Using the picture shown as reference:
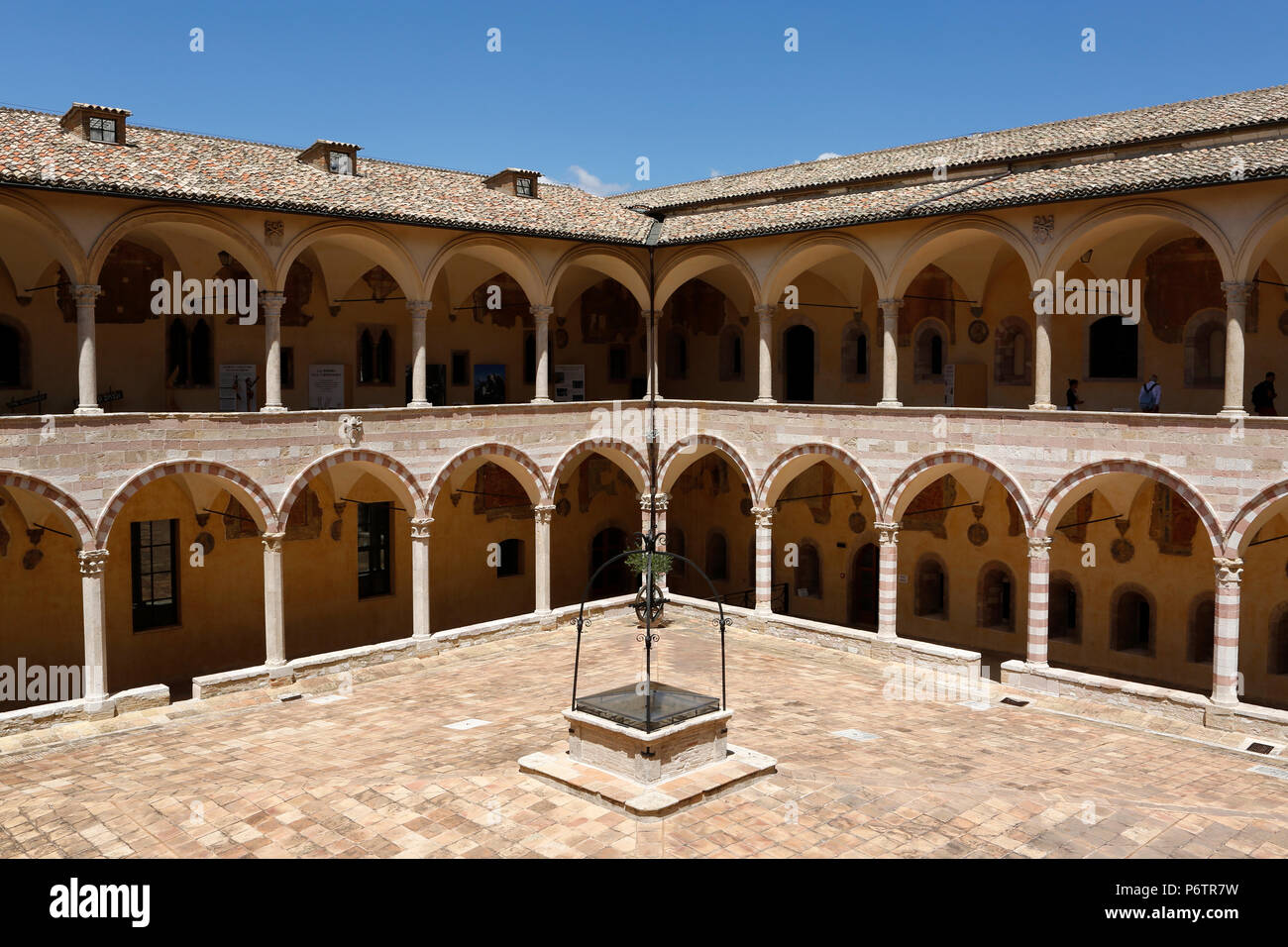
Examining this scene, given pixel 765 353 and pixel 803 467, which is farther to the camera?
pixel 765 353

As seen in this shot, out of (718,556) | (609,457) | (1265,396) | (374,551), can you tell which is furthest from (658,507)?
(1265,396)

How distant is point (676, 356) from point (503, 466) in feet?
26.3

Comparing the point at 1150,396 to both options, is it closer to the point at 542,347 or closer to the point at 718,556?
the point at 542,347

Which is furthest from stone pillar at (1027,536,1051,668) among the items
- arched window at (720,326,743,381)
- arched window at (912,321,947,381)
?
arched window at (720,326,743,381)

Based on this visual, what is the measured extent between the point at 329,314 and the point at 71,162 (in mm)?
6721

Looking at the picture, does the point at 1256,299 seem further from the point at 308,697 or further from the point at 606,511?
the point at 308,697

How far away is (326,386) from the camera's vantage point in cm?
2316

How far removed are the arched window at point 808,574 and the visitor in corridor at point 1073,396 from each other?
7215 millimetres

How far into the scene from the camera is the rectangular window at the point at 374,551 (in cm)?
2441

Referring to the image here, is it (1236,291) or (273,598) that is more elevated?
(1236,291)

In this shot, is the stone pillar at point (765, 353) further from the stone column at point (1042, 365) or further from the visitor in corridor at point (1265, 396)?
the visitor in corridor at point (1265, 396)

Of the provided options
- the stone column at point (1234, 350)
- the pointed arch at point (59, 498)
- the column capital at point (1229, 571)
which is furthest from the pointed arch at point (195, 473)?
the stone column at point (1234, 350)

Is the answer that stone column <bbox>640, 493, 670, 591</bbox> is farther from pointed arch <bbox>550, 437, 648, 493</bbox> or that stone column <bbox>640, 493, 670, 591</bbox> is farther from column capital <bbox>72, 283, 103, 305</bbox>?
column capital <bbox>72, 283, 103, 305</bbox>
